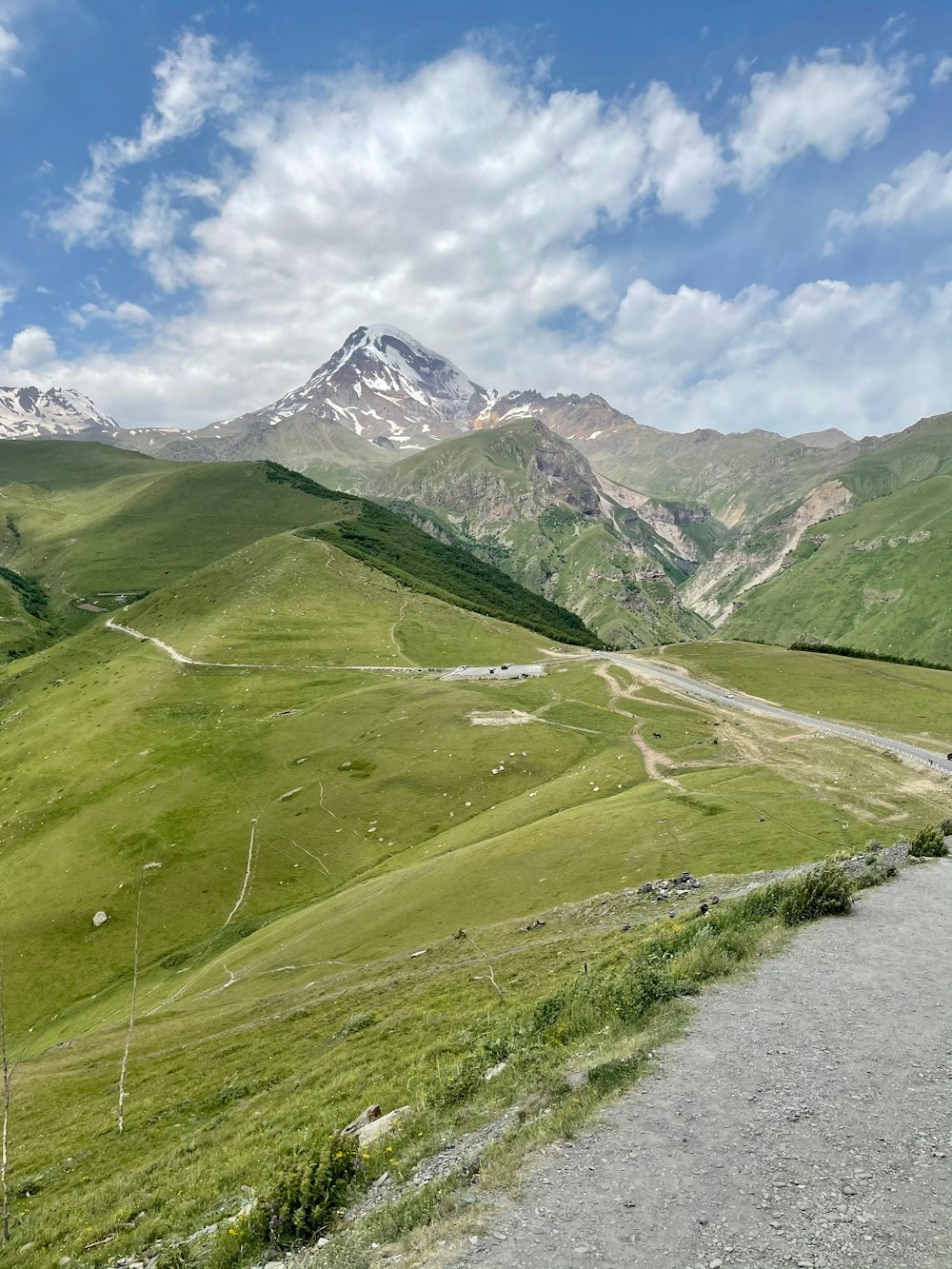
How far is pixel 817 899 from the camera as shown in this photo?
2480cm

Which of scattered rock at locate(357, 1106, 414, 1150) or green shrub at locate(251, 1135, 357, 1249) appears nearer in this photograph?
green shrub at locate(251, 1135, 357, 1249)

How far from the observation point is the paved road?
212 ft

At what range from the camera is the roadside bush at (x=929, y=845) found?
1278 inches

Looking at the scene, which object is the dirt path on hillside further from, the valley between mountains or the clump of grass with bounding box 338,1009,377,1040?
the clump of grass with bounding box 338,1009,377,1040

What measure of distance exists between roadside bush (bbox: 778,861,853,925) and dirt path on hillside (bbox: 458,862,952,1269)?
5588 millimetres

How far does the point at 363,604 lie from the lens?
17050 centimetres

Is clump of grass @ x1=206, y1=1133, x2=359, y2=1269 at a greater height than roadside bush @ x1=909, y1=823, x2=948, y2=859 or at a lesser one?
greater

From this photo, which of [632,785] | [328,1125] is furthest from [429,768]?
[328,1125]

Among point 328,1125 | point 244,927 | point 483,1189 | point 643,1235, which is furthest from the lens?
point 244,927

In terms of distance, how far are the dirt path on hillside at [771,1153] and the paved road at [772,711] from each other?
5102 cm

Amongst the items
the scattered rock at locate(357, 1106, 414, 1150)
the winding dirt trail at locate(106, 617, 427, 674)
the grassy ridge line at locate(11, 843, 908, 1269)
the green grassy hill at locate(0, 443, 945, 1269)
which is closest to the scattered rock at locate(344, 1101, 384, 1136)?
the scattered rock at locate(357, 1106, 414, 1150)

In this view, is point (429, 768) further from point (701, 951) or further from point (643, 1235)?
point (643, 1235)

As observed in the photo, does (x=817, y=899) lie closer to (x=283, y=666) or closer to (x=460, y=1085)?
(x=460, y=1085)

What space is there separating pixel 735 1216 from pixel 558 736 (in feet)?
248
